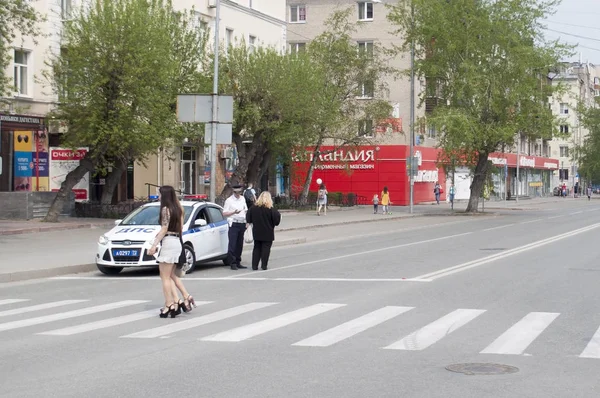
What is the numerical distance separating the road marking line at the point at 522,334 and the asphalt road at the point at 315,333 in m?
0.02

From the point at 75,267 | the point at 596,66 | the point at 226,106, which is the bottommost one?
the point at 75,267

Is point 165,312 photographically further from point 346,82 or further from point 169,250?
point 346,82

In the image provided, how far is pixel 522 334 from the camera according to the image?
10977 millimetres

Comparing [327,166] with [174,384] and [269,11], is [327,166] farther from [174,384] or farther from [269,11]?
[174,384]

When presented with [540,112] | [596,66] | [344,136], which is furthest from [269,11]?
[596,66]

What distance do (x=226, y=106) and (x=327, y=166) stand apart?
4465 cm

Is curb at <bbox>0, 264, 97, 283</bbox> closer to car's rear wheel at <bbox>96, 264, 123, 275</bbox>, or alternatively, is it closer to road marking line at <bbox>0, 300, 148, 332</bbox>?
car's rear wheel at <bbox>96, 264, 123, 275</bbox>

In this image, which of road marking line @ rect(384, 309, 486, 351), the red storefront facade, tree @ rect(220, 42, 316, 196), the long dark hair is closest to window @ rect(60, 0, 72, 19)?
tree @ rect(220, 42, 316, 196)

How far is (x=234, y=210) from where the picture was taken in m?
20.6

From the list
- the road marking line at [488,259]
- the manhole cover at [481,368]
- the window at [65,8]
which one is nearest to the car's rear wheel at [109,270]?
the road marking line at [488,259]

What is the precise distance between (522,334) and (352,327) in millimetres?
2027

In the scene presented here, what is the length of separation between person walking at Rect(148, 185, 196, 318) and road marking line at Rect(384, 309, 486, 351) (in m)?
3.37

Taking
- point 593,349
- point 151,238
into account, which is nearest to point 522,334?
point 593,349

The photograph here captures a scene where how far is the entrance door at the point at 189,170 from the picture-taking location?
170 feet
